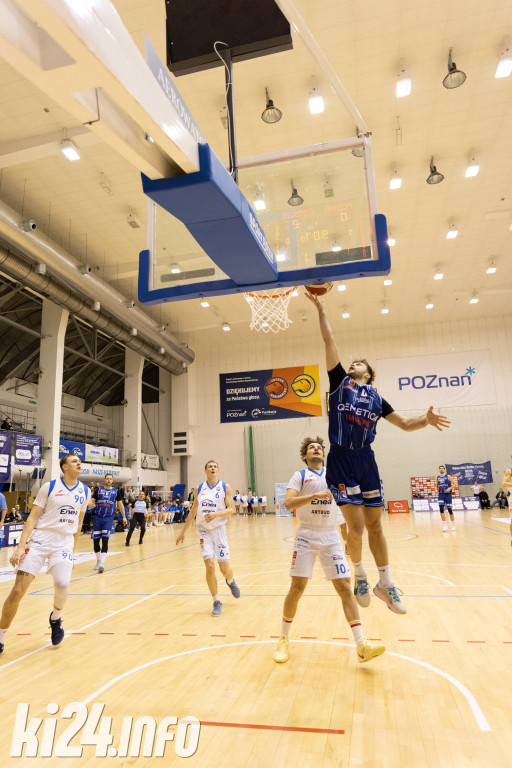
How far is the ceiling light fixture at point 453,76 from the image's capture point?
35.7ft

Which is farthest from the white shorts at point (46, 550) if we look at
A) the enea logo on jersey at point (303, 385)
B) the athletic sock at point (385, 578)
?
the enea logo on jersey at point (303, 385)

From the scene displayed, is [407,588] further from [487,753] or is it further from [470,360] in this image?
[470,360]

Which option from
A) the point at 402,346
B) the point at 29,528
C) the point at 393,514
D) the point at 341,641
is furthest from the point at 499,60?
the point at 393,514

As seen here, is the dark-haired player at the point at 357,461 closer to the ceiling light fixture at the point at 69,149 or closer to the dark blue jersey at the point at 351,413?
the dark blue jersey at the point at 351,413

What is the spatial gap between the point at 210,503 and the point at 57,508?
2.10 m

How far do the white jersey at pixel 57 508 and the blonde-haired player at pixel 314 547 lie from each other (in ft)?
7.75

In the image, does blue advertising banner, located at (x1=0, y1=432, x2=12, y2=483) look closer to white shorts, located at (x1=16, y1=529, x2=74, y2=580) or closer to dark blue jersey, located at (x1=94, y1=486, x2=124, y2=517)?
dark blue jersey, located at (x1=94, y1=486, x2=124, y2=517)

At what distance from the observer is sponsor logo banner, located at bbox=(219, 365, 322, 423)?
28203mm

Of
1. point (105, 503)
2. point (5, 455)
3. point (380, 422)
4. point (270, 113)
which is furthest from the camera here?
point (380, 422)

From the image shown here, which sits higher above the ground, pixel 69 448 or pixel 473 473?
pixel 69 448

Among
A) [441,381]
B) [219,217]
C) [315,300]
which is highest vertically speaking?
[441,381]

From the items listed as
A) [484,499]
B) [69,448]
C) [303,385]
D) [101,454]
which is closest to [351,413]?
[69,448]

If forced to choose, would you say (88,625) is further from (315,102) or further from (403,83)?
(403,83)

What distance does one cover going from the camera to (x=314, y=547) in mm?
4422
